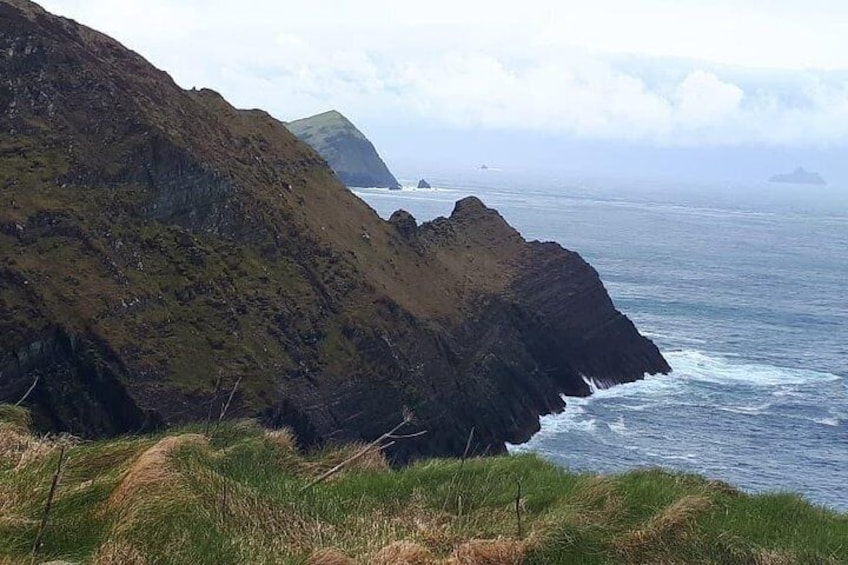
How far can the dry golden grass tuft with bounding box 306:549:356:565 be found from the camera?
Answer: 7.45m

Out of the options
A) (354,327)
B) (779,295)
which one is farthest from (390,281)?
(779,295)

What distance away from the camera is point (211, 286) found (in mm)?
36406

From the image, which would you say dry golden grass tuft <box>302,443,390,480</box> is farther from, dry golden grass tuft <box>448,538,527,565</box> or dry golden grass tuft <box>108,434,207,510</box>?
dry golden grass tuft <box>448,538,527,565</box>

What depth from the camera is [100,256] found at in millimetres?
34031

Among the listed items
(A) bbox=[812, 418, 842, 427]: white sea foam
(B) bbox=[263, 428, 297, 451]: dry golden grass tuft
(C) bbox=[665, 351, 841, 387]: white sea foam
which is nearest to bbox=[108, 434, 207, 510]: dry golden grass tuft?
(B) bbox=[263, 428, 297, 451]: dry golden grass tuft

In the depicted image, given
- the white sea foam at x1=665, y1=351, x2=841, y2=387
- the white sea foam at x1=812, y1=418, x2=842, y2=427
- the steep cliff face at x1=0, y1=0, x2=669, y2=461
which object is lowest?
the white sea foam at x1=812, y1=418, x2=842, y2=427

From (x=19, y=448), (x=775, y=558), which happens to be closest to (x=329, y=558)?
(x=19, y=448)

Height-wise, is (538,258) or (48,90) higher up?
(48,90)

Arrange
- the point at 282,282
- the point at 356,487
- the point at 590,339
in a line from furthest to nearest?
the point at 590,339 → the point at 282,282 → the point at 356,487

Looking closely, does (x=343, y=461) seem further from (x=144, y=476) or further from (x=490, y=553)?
(x=490, y=553)

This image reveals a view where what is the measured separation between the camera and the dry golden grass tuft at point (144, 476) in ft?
25.8

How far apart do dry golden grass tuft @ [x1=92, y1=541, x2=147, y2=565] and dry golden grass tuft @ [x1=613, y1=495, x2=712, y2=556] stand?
4669 mm

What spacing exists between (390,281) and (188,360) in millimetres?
15967

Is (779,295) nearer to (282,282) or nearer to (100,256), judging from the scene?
(282,282)
